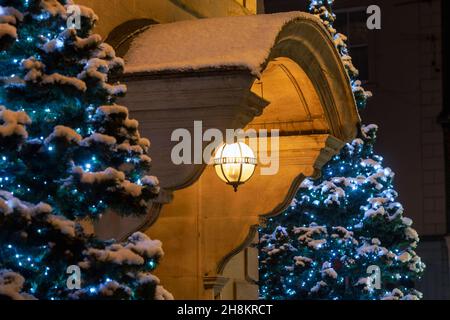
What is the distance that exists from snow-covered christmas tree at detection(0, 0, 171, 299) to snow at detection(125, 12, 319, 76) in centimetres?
234

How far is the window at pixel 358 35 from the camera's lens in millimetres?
26750

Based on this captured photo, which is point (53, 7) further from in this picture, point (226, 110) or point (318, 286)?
point (318, 286)

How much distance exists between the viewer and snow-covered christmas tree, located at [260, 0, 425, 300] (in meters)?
17.7

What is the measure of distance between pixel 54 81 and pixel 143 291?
1.54 m

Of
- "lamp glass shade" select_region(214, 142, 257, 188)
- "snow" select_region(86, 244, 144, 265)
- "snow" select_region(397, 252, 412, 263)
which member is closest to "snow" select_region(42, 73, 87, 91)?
"snow" select_region(86, 244, 144, 265)

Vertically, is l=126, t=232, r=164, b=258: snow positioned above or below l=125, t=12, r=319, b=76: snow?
below

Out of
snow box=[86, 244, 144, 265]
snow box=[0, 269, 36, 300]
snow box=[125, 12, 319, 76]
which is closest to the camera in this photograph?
snow box=[0, 269, 36, 300]

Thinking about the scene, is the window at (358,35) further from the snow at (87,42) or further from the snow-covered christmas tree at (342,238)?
the snow at (87,42)

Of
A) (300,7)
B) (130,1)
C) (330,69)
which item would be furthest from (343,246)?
(300,7)

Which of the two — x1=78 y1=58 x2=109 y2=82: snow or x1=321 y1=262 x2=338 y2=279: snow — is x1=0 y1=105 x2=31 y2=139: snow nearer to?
x1=78 y1=58 x2=109 y2=82: snow

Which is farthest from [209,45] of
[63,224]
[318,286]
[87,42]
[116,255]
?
[318,286]

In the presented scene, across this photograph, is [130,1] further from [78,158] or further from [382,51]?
[382,51]

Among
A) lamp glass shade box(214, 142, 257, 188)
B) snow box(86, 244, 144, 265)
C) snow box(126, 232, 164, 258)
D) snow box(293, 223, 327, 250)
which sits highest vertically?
snow box(293, 223, 327, 250)

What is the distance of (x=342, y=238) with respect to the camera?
1794cm
